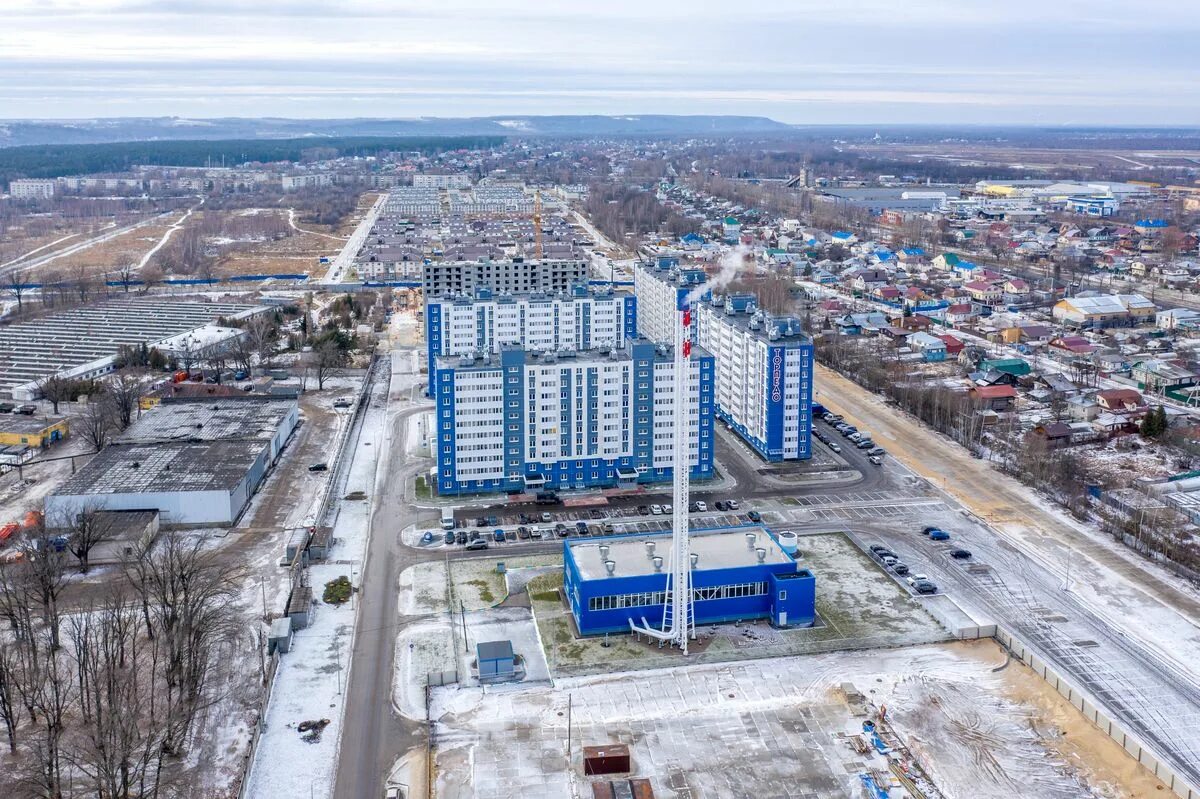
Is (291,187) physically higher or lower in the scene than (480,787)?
higher

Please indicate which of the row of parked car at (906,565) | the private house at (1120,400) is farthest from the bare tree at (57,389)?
the private house at (1120,400)

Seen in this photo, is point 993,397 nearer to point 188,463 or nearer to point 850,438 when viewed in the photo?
point 850,438

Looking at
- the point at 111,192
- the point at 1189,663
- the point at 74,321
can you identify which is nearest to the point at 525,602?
the point at 1189,663

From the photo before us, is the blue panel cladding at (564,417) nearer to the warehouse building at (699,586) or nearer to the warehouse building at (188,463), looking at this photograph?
the warehouse building at (699,586)

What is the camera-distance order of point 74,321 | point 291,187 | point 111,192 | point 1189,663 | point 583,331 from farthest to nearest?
point 291,187, point 111,192, point 74,321, point 583,331, point 1189,663

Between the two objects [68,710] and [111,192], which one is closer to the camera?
[68,710]

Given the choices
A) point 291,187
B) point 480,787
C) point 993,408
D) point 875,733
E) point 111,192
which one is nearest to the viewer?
point 480,787

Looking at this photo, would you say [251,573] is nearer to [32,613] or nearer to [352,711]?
[32,613]

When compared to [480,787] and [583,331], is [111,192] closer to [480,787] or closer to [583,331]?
[583,331]
